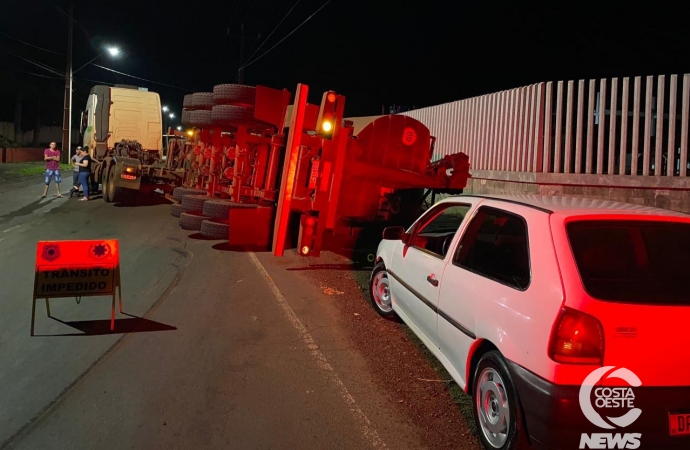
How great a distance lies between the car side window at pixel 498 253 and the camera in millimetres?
3619

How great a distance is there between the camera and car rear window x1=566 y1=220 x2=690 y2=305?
315cm

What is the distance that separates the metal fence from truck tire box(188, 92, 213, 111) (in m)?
6.27

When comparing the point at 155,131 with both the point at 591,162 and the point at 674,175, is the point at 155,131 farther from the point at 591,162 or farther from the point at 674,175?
the point at 674,175

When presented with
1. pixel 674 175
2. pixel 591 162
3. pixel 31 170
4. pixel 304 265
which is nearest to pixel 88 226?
pixel 304 265

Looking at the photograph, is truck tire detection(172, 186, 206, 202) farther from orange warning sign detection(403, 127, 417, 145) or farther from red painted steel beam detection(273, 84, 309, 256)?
orange warning sign detection(403, 127, 417, 145)

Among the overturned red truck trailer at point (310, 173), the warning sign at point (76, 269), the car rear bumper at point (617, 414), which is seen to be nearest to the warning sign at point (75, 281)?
the warning sign at point (76, 269)

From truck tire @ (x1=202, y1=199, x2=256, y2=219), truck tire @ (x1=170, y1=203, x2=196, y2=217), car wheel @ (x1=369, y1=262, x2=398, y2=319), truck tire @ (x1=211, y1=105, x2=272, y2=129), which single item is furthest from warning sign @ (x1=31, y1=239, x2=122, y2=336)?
truck tire @ (x1=170, y1=203, x2=196, y2=217)

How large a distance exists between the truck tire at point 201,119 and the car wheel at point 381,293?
21.6 feet

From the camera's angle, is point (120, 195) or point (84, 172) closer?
point (120, 195)

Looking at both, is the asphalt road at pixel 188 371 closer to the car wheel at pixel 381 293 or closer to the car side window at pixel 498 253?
the car wheel at pixel 381 293

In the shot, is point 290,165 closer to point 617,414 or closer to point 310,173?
point 310,173

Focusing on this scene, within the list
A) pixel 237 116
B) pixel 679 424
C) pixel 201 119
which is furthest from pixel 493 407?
pixel 201 119

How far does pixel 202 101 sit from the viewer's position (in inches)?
491

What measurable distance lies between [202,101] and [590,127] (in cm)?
789
